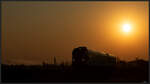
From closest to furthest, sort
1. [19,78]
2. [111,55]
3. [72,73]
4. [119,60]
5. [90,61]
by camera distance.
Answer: [19,78]
[72,73]
[90,61]
[111,55]
[119,60]

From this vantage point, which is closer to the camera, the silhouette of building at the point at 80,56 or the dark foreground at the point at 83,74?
the dark foreground at the point at 83,74

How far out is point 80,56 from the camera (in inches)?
1001

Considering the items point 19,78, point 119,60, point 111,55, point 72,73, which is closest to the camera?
point 19,78

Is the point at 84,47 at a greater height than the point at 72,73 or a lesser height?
greater

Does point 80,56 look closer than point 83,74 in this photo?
No

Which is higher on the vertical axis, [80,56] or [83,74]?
[80,56]

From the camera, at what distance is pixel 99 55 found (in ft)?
85.5

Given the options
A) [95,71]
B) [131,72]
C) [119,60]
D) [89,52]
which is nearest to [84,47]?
[89,52]

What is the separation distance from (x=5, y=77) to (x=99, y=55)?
9.08 m

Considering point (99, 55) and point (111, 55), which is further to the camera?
point (111, 55)

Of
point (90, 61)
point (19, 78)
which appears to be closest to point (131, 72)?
point (90, 61)

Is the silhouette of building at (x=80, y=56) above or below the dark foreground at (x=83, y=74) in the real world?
above

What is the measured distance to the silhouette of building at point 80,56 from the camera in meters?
24.9

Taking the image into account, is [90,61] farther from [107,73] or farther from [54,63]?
[54,63]
